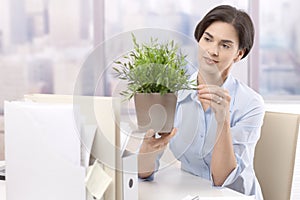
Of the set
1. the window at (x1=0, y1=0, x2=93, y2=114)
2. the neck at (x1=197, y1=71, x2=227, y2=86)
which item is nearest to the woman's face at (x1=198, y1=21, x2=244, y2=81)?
the neck at (x1=197, y1=71, x2=227, y2=86)

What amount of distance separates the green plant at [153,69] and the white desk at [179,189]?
0.35 metres

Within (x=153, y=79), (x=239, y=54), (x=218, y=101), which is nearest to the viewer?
(x=153, y=79)

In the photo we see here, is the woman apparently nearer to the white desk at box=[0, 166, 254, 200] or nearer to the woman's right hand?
the white desk at box=[0, 166, 254, 200]

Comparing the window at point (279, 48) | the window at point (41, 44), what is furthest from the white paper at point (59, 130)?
the window at point (279, 48)

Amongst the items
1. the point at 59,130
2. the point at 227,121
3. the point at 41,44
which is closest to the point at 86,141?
the point at 59,130

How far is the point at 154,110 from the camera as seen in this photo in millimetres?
935

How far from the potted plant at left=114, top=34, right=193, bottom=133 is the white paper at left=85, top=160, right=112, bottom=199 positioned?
0.51 feet

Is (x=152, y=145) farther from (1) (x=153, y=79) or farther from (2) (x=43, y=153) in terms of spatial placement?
(2) (x=43, y=153)

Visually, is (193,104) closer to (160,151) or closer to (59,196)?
(160,151)

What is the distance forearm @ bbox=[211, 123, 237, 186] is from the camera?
143 cm

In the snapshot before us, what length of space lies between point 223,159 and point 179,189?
0.24m

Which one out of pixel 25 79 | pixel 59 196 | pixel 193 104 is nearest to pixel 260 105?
pixel 193 104

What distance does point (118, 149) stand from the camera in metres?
0.98

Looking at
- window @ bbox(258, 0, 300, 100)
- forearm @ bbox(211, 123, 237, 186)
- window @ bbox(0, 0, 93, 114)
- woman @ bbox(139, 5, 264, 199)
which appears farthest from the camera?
window @ bbox(258, 0, 300, 100)
